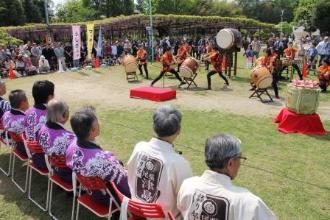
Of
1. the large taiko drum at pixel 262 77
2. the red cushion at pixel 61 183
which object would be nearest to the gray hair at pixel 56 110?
the red cushion at pixel 61 183

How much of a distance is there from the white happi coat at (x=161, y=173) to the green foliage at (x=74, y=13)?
5181 centimetres

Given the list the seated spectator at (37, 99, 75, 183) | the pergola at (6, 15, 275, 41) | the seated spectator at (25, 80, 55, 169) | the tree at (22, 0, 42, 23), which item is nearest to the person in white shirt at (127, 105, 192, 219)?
the seated spectator at (37, 99, 75, 183)

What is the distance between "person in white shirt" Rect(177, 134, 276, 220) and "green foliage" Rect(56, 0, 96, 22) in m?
52.5

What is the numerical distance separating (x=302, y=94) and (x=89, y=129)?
526cm


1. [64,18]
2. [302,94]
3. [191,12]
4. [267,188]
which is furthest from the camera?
[191,12]

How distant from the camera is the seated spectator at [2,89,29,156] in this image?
16.6 ft

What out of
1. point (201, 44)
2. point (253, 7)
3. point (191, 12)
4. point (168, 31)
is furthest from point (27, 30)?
point (253, 7)

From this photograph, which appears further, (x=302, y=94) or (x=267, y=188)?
(x=302, y=94)

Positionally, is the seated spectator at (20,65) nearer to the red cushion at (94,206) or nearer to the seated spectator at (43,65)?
the seated spectator at (43,65)

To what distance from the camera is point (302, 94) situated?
7.41m

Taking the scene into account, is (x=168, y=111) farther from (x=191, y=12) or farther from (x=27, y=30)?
(x=191, y=12)

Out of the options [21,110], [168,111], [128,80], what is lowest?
[128,80]

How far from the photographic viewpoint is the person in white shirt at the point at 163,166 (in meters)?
2.89

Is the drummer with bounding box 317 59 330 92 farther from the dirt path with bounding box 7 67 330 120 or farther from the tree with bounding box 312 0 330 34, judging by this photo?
the tree with bounding box 312 0 330 34
